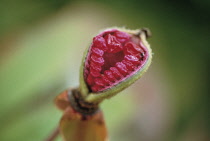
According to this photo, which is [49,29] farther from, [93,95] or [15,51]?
[93,95]

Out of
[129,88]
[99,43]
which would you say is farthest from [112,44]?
[129,88]

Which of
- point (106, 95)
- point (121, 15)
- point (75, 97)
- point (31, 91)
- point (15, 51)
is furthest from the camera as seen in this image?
point (121, 15)

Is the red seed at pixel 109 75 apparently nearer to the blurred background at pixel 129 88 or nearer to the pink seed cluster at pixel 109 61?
the pink seed cluster at pixel 109 61

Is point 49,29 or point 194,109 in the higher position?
point 49,29

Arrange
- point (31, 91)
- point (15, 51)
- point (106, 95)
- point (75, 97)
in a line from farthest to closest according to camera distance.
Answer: point (15, 51), point (31, 91), point (75, 97), point (106, 95)

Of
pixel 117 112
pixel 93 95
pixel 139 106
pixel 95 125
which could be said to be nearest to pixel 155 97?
pixel 139 106

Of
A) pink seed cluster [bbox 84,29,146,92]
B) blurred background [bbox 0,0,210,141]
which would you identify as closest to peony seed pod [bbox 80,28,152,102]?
pink seed cluster [bbox 84,29,146,92]

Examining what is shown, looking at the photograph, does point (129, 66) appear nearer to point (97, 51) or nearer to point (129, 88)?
point (97, 51)

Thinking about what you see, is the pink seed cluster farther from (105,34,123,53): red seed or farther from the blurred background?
the blurred background
